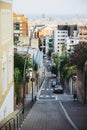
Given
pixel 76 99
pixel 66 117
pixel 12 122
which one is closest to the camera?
pixel 12 122

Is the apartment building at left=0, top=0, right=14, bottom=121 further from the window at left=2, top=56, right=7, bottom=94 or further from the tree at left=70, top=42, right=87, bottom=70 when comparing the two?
the tree at left=70, top=42, right=87, bottom=70

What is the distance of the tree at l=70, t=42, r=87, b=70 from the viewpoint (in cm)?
3198

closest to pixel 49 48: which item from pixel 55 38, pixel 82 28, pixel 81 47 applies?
pixel 55 38

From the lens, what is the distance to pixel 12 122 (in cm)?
1402

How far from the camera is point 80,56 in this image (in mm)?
33031

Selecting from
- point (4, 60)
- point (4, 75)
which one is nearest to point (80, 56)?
point (4, 75)

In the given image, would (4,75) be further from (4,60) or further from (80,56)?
(80,56)

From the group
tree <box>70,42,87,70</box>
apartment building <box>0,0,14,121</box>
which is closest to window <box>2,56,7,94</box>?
apartment building <box>0,0,14,121</box>

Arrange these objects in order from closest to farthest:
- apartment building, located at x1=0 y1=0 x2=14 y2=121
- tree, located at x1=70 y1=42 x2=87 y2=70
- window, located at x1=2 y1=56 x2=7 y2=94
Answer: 1. apartment building, located at x1=0 y1=0 x2=14 y2=121
2. window, located at x1=2 y1=56 x2=7 y2=94
3. tree, located at x1=70 y1=42 x2=87 y2=70

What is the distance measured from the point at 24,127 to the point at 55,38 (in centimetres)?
15613

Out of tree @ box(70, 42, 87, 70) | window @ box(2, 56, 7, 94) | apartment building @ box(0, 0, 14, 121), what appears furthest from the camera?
tree @ box(70, 42, 87, 70)

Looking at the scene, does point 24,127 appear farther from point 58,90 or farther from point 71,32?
point 71,32

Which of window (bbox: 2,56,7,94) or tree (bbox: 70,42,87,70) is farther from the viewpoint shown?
tree (bbox: 70,42,87,70)

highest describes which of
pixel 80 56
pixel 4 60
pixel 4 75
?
pixel 4 60
